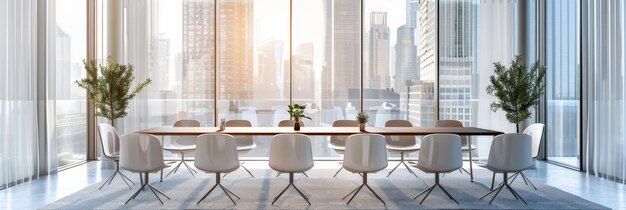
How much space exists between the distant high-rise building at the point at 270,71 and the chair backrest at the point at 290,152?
3203mm

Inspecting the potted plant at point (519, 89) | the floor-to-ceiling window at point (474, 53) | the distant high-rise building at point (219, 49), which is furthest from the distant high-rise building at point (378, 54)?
the distant high-rise building at point (219, 49)

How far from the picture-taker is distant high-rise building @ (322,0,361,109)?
275 inches

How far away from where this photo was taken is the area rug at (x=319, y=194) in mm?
3881

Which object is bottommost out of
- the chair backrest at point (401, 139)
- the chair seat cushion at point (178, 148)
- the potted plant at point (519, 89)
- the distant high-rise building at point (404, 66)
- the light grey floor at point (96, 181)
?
the light grey floor at point (96, 181)

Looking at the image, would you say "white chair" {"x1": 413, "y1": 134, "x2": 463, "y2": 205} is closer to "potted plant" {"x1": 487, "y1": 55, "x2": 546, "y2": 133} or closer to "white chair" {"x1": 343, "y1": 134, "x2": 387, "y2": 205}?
"white chair" {"x1": 343, "y1": 134, "x2": 387, "y2": 205}

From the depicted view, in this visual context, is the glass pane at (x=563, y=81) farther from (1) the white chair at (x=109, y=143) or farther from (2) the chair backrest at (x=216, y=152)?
(1) the white chair at (x=109, y=143)

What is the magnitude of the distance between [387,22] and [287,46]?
6.49 ft

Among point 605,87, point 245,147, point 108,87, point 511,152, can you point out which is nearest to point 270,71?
point 245,147

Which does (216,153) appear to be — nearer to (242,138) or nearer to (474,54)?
(242,138)

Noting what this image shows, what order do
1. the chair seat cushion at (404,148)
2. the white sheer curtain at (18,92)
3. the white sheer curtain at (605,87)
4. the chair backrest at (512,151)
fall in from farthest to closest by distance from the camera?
the chair seat cushion at (404,148) → the white sheer curtain at (605,87) → the white sheer curtain at (18,92) → the chair backrest at (512,151)

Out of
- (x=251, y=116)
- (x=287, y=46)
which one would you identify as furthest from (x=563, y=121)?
(x=251, y=116)

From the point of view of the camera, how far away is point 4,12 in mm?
4562

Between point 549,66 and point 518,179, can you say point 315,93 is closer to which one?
point 518,179

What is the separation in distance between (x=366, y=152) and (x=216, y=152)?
5.14 ft
